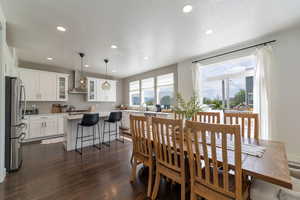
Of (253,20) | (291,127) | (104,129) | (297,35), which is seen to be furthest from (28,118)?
(297,35)

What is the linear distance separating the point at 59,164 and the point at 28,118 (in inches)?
104

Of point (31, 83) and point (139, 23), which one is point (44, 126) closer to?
point (31, 83)

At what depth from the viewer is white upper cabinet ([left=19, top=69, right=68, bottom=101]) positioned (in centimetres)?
445

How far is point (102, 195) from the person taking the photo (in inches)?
71.4

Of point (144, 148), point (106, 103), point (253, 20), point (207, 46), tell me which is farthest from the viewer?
point (106, 103)

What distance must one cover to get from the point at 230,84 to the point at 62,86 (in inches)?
239

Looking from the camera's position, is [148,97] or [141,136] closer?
[141,136]

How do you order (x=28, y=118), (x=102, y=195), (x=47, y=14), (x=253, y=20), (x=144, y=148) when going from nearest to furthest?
(x=102, y=195) → (x=144, y=148) → (x=47, y=14) → (x=253, y=20) → (x=28, y=118)

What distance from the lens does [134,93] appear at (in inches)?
282

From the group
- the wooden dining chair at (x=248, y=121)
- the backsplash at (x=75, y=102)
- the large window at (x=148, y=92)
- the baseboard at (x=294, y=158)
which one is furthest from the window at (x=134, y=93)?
the baseboard at (x=294, y=158)

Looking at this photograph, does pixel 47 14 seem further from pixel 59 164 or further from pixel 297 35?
pixel 297 35

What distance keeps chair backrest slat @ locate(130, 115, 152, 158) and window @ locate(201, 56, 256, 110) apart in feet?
9.95

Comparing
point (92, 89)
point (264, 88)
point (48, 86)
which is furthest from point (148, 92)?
point (264, 88)

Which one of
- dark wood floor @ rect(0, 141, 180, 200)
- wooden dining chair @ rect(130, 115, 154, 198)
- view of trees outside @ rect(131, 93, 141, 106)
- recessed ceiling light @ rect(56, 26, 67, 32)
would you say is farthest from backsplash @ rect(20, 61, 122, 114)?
wooden dining chair @ rect(130, 115, 154, 198)
